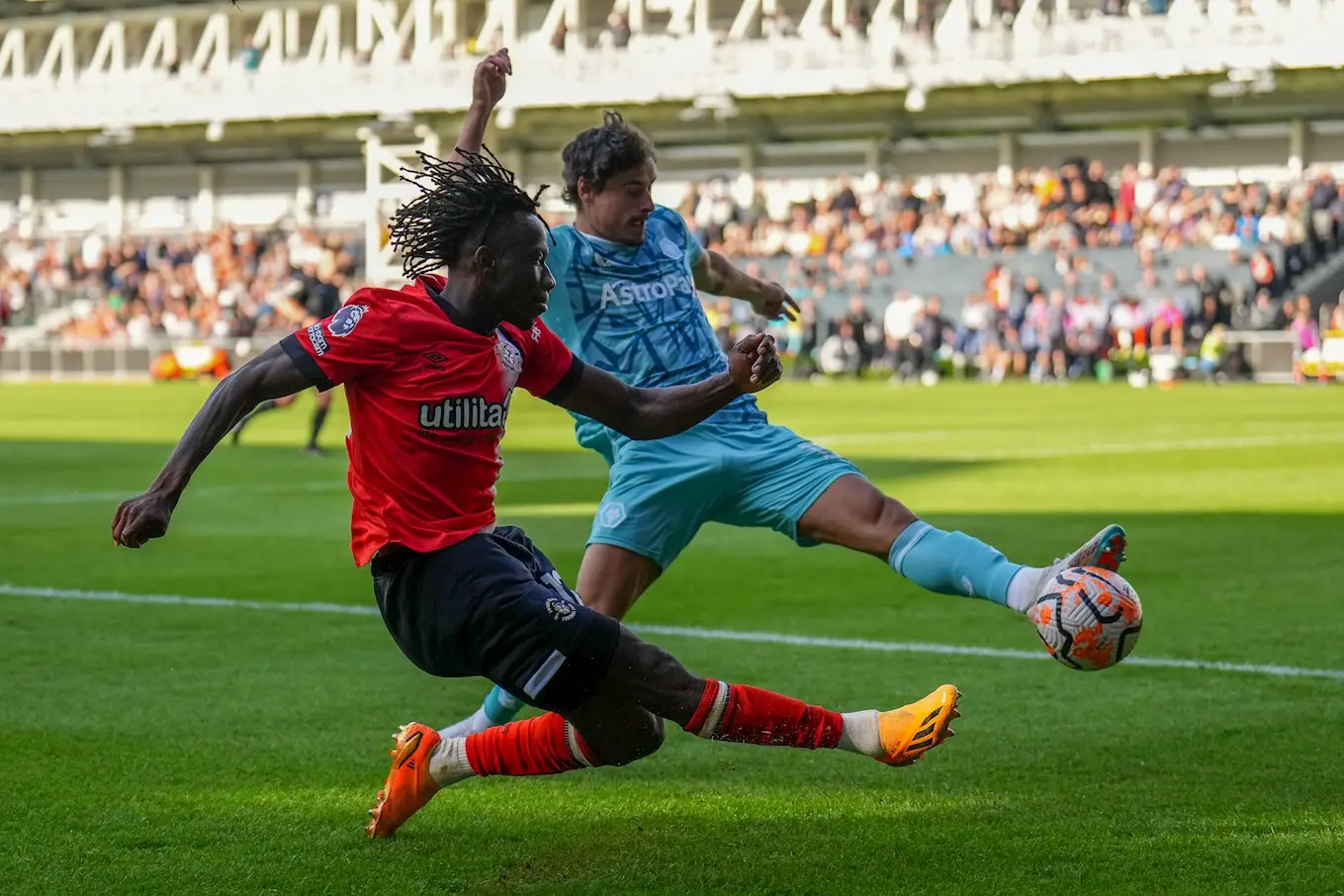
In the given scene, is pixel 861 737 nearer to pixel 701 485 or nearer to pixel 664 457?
pixel 701 485

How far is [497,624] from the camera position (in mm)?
4633

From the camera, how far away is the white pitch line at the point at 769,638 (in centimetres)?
754

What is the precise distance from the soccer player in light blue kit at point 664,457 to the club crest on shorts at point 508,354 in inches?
45.3

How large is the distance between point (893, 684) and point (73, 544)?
6928 millimetres

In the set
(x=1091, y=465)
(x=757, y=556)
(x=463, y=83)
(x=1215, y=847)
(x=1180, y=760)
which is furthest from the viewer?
(x=463, y=83)

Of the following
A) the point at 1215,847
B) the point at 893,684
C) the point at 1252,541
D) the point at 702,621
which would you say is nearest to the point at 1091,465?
the point at 1252,541

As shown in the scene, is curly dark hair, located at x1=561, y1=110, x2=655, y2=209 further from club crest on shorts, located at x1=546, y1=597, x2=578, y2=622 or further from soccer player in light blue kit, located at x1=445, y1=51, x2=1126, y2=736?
club crest on shorts, located at x1=546, y1=597, x2=578, y2=622

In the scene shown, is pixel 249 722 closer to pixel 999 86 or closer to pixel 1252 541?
pixel 1252 541

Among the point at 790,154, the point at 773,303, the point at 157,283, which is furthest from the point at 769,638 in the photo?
the point at 157,283

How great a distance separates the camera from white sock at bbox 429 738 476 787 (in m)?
5.23

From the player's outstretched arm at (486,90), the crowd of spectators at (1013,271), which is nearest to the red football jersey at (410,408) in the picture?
the player's outstretched arm at (486,90)

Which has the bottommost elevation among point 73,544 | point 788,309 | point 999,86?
point 73,544

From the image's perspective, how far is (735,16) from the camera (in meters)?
56.6

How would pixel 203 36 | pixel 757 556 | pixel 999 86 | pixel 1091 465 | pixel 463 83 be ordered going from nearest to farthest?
pixel 757 556 < pixel 1091 465 < pixel 999 86 < pixel 463 83 < pixel 203 36
